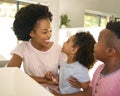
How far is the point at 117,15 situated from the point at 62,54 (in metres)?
1.26

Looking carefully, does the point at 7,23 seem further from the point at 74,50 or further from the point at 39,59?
the point at 74,50

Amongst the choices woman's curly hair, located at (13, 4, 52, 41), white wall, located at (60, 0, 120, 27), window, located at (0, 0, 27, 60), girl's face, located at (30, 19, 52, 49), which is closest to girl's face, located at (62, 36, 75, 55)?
A: girl's face, located at (30, 19, 52, 49)

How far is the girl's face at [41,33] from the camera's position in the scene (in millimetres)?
1326

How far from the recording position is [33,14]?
140 centimetres

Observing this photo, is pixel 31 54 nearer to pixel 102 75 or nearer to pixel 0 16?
pixel 102 75

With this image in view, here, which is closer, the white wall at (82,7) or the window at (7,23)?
the white wall at (82,7)

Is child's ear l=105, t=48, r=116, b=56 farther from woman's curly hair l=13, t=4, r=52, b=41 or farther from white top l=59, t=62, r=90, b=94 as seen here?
woman's curly hair l=13, t=4, r=52, b=41

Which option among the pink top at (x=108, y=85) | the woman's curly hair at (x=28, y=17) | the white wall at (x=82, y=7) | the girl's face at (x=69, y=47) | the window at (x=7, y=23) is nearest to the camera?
the pink top at (x=108, y=85)

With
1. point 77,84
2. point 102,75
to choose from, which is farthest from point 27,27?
point 102,75

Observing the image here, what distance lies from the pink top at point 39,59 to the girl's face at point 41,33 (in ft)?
0.16

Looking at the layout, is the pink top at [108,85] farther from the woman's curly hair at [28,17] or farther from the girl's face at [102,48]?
the woman's curly hair at [28,17]

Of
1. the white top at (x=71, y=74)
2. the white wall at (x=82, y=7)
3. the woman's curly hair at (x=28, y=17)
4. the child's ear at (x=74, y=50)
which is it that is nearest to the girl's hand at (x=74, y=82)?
Answer: the white top at (x=71, y=74)

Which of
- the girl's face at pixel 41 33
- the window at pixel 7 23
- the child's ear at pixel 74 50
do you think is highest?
the girl's face at pixel 41 33

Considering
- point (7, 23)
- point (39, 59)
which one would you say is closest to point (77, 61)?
point (39, 59)
